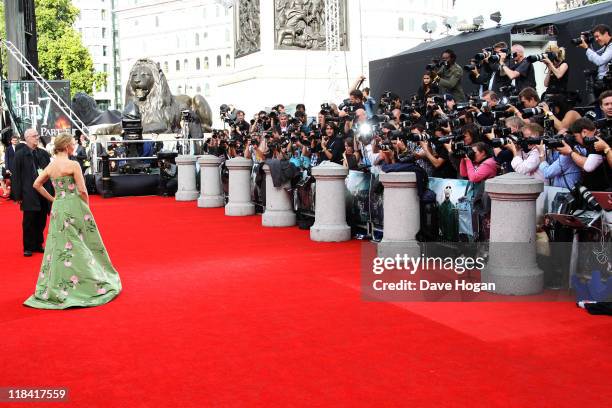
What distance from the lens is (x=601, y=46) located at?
971cm

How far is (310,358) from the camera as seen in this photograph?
582 centimetres

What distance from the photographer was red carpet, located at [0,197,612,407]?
199 inches

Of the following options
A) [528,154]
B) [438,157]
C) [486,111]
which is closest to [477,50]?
[438,157]

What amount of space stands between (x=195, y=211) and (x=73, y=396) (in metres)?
12.3

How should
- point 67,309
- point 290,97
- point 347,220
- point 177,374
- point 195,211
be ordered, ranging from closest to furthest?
1. point 177,374
2. point 67,309
3. point 347,220
4. point 195,211
5. point 290,97

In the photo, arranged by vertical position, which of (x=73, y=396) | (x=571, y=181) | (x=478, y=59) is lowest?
(x=73, y=396)

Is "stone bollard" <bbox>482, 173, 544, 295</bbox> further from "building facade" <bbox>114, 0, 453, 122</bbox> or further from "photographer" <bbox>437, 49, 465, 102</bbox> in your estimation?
"building facade" <bbox>114, 0, 453, 122</bbox>

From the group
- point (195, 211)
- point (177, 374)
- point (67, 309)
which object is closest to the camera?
point (177, 374)

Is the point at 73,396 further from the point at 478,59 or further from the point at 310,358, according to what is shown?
the point at 478,59

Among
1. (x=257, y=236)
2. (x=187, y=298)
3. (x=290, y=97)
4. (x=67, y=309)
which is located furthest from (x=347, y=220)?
(x=290, y=97)

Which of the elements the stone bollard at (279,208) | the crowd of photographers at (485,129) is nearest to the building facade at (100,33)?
the stone bollard at (279,208)

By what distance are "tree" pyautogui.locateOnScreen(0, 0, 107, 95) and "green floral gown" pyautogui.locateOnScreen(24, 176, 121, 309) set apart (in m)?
55.7

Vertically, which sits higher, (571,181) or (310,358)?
(571,181)

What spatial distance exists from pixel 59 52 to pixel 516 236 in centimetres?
5869
